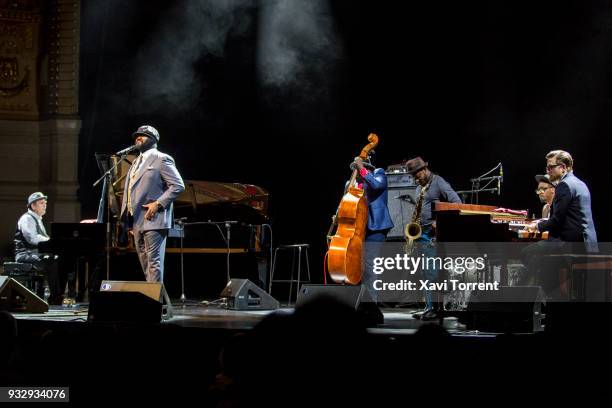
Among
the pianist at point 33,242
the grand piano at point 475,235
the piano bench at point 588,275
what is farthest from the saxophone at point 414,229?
the pianist at point 33,242

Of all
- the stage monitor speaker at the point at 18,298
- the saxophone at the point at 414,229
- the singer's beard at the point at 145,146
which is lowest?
the stage monitor speaker at the point at 18,298

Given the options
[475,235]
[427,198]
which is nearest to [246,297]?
[427,198]

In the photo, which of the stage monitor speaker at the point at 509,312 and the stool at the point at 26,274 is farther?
the stool at the point at 26,274

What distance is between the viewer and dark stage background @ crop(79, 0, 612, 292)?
31.0 feet

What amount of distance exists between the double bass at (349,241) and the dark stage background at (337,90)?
8.85 ft

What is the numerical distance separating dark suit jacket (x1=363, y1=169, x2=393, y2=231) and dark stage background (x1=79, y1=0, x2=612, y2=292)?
8.40 feet

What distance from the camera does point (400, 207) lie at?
1001cm

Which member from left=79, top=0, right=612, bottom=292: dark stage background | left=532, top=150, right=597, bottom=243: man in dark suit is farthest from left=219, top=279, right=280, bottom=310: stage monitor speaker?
left=532, top=150, right=597, bottom=243: man in dark suit

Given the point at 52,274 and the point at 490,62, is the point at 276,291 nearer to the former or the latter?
the point at 52,274

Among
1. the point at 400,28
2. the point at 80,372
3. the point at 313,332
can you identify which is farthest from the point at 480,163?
the point at 313,332

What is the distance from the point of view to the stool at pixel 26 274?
32.1 feet

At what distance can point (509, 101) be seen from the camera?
9750 mm

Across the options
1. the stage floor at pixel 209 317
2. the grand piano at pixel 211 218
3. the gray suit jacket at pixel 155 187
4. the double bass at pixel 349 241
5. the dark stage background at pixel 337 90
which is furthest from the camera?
the dark stage background at pixel 337 90

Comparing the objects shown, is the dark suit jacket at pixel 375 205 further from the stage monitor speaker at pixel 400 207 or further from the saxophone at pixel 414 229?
the stage monitor speaker at pixel 400 207
